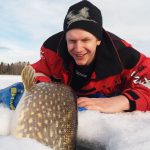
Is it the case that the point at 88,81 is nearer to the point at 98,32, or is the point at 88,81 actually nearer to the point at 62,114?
the point at 98,32

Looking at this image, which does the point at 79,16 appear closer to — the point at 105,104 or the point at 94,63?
the point at 94,63

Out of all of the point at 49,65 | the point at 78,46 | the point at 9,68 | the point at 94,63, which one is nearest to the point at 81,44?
the point at 78,46

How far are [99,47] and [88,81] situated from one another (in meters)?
0.34

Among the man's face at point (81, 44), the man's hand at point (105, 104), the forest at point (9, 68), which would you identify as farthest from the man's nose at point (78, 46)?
the forest at point (9, 68)

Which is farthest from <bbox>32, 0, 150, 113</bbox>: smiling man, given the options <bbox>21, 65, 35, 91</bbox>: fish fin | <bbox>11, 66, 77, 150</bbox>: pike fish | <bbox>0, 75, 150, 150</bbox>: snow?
<bbox>11, 66, 77, 150</bbox>: pike fish

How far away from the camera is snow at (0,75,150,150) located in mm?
2262

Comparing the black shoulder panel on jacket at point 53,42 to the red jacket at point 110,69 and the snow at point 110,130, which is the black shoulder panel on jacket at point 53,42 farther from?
the snow at point 110,130

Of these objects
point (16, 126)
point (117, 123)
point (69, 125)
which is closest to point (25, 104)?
Answer: point (16, 126)

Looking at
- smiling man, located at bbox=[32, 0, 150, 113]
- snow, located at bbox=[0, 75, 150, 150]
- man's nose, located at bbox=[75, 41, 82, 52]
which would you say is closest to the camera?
snow, located at bbox=[0, 75, 150, 150]

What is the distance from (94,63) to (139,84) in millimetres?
465

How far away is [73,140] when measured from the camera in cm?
231

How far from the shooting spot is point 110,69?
3.59 m

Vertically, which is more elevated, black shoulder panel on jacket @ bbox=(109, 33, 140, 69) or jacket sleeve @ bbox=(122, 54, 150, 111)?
black shoulder panel on jacket @ bbox=(109, 33, 140, 69)

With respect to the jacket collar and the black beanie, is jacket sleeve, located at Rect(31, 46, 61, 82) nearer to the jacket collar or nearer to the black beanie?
the jacket collar
